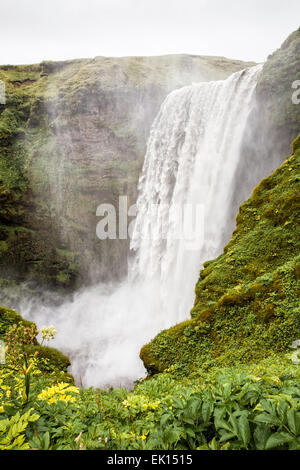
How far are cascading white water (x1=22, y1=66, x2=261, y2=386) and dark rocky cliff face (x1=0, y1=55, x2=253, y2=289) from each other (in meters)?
3.42

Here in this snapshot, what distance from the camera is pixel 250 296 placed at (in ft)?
21.0

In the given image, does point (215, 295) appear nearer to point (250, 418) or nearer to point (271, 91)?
point (250, 418)

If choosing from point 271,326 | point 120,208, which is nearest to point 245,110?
point 271,326

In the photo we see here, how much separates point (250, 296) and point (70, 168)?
78.9 ft

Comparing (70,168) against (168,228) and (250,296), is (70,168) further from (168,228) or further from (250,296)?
(250,296)

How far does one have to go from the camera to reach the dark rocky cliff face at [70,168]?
25547mm

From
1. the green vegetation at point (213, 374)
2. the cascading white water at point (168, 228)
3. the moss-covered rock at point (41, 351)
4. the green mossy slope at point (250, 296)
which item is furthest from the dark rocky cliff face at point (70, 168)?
the green vegetation at point (213, 374)

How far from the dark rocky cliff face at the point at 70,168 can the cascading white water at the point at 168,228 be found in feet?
11.2

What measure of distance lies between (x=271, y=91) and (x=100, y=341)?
59.2 feet

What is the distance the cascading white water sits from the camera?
13938 millimetres
